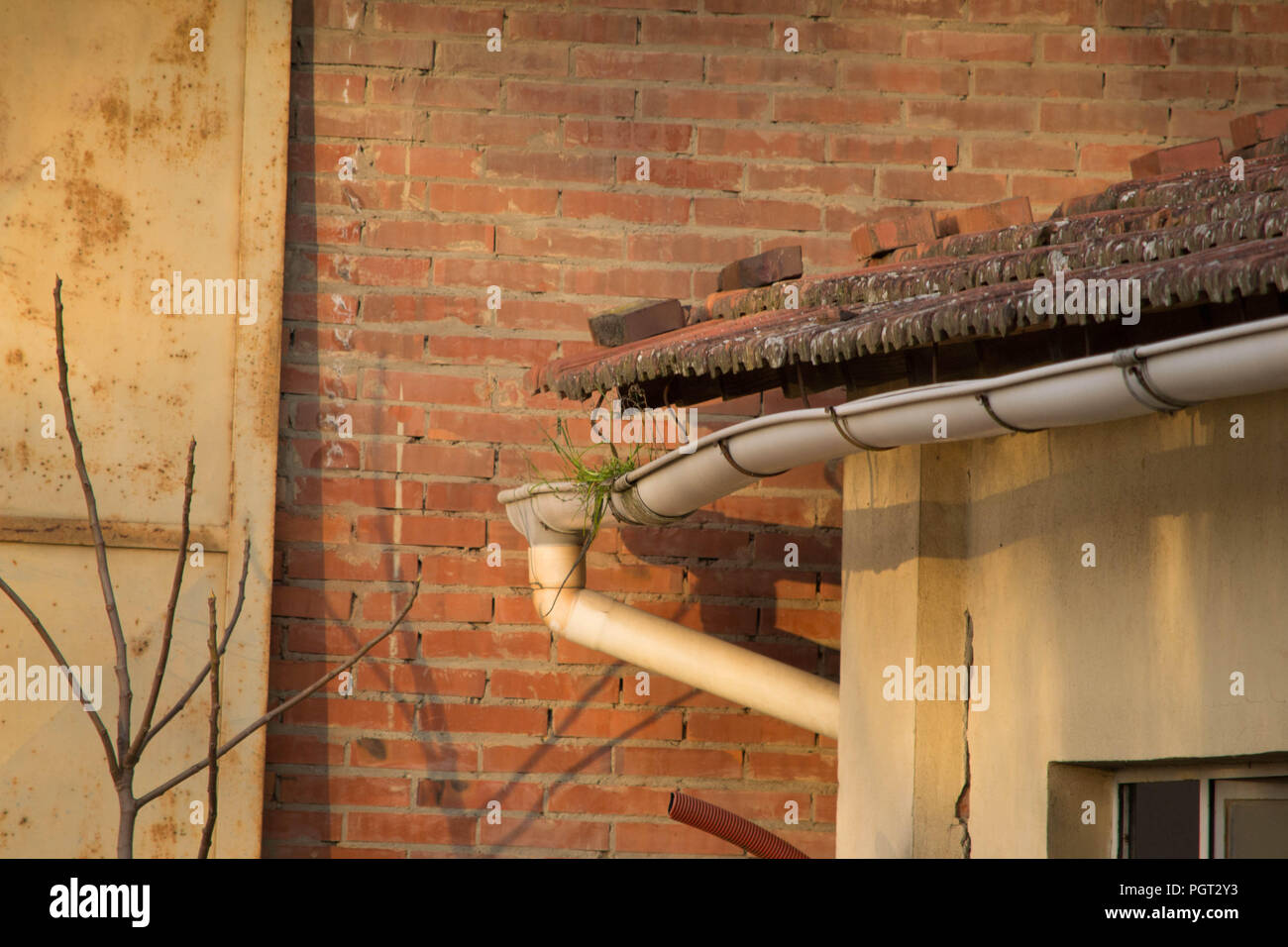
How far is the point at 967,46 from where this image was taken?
16.1ft

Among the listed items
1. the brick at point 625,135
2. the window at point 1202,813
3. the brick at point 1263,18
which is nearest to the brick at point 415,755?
the brick at point 625,135

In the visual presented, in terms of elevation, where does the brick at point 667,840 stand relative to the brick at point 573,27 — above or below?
below

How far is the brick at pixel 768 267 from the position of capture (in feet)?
12.9

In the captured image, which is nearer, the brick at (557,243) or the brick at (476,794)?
the brick at (476,794)

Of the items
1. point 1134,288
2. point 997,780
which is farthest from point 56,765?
point 1134,288

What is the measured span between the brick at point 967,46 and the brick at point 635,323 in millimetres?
1602

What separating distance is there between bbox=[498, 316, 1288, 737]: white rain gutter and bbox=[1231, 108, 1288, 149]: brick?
4.19ft

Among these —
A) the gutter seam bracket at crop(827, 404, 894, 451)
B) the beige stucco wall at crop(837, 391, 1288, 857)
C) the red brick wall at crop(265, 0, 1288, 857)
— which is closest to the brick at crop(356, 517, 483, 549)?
the red brick wall at crop(265, 0, 1288, 857)

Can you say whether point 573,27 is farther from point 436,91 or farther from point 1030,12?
point 1030,12
